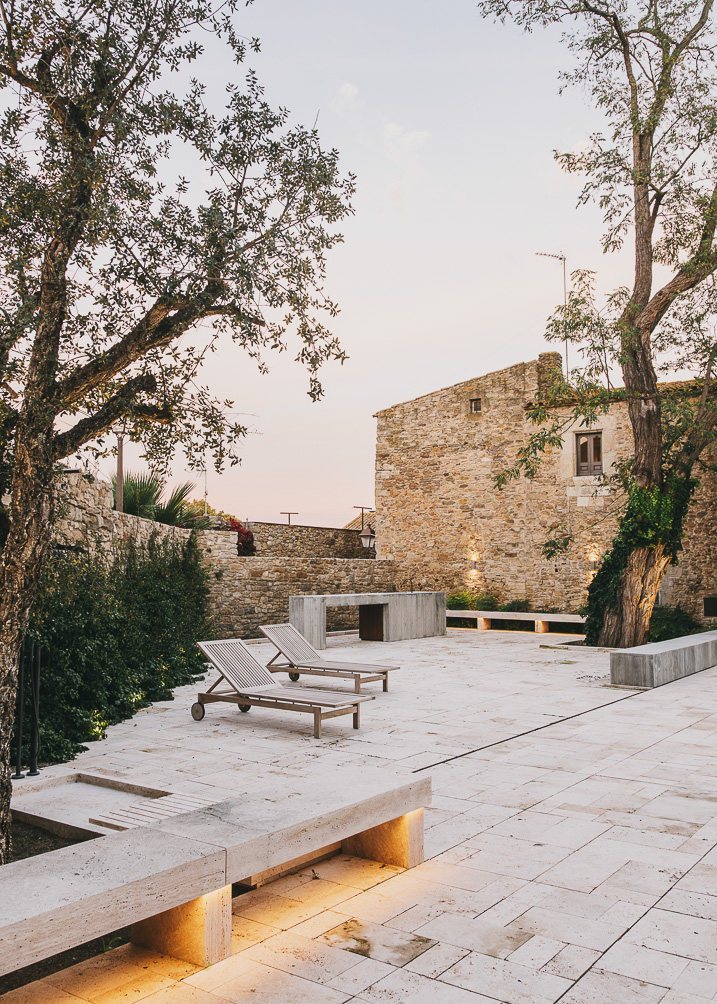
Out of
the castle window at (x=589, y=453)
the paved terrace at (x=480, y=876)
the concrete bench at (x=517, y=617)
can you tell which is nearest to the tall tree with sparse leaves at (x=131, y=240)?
the paved terrace at (x=480, y=876)

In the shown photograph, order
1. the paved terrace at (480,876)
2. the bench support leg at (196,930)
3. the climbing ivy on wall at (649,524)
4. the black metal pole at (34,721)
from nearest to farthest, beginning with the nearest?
the paved terrace at (480,876) → the bench support leg at (196,930) → the black metal pole at (34,721) → the climbing ivy on wall at (649,524)

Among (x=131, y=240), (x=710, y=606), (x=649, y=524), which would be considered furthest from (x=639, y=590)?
(x=131, y=240)

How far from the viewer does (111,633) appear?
702 centimetres

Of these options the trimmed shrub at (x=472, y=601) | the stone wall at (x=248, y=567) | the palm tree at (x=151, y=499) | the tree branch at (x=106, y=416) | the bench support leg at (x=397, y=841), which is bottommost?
the bench support leg at (x=397, y=841)

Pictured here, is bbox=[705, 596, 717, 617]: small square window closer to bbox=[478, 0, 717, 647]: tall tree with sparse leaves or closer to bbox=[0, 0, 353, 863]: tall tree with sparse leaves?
bbox=[478, 0, 717, 647]: tall tree with sparse leaves

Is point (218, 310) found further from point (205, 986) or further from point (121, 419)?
point (205, 986)

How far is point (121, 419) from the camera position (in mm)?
3998

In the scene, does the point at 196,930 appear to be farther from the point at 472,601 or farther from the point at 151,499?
the point at 472,601

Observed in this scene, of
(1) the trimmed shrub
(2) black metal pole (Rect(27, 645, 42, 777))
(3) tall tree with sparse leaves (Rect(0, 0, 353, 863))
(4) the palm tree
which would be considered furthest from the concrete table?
(3) tall tree with sparse leaves (Rect(0, 0, 353, 863))

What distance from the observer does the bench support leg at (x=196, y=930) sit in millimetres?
2529

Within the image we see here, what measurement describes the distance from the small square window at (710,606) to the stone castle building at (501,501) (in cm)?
2

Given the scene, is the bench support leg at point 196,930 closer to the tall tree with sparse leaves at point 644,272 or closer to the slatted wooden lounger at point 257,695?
the slatted wooden lounger at point 257,695

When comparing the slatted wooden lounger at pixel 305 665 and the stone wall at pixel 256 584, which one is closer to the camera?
the slatted wooden lounger at pixel 305 665

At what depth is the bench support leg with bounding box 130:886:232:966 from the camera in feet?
8.30
